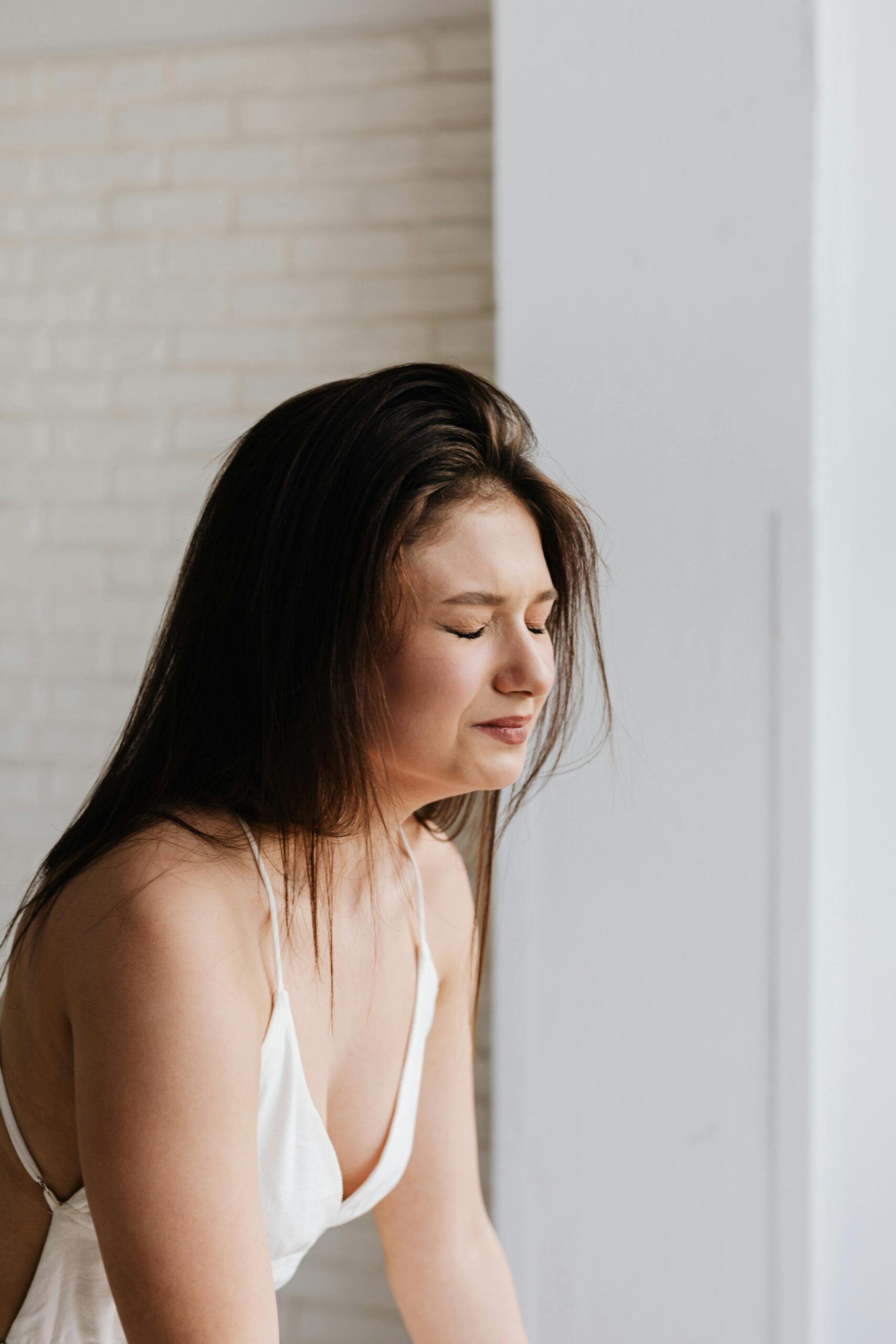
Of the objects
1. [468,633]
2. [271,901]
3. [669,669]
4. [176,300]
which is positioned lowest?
[271,901]

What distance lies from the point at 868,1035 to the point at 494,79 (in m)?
1.77

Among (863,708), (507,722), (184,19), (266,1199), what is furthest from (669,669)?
(184,19)

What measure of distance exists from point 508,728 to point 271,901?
278mm

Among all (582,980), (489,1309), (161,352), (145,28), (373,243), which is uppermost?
(145,28)

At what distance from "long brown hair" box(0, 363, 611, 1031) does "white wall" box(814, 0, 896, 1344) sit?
1087 millimetres

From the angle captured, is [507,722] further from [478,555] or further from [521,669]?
[478,555]

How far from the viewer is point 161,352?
244 cm

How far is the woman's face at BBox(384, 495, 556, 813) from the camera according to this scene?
42.2 inches

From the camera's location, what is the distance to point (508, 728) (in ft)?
3.67

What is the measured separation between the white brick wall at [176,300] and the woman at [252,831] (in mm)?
1210

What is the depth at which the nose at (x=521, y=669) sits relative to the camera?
1102 millimetres

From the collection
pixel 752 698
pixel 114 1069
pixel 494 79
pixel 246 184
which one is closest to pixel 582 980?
pixel 752 698

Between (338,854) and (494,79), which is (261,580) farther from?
(494,79)

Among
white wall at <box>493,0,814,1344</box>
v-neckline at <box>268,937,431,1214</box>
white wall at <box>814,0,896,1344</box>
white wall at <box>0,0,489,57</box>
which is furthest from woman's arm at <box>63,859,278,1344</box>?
white wall at <box>0,0,489,57</box>
